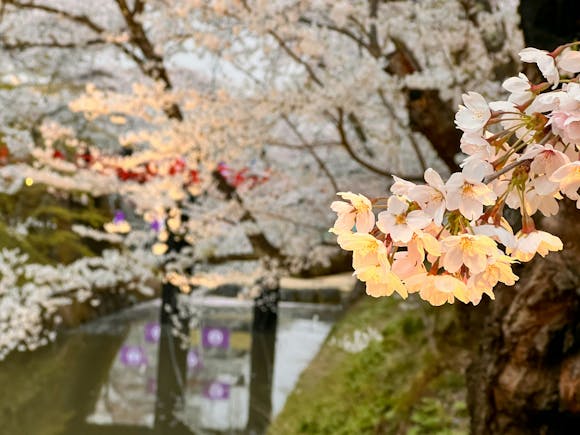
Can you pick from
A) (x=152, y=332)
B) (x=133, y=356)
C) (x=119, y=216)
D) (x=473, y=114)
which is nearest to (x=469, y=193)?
(x=473, y=114)

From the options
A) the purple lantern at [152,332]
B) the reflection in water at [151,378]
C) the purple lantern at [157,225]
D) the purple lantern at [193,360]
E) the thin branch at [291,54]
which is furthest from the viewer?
the purple lantern at [152,332]

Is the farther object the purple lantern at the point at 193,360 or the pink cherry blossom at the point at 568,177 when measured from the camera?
the purple lantern at the point at 193,360

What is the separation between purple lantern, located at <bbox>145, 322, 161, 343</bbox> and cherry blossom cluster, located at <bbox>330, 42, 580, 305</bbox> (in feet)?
34.3

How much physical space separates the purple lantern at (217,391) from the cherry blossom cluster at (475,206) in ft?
24.8

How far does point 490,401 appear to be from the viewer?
2.63 meters

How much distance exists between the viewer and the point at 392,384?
18.2ft

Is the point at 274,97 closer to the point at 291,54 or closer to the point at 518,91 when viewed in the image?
the point at 291,54

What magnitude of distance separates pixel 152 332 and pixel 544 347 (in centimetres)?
995

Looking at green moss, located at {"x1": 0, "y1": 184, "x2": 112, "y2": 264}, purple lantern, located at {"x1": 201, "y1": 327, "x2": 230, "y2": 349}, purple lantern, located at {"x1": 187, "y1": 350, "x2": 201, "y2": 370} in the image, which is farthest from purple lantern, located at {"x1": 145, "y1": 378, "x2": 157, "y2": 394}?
green moss, located at {"x1": 0, "y1": 184, "x2": 112, "y2": 264}

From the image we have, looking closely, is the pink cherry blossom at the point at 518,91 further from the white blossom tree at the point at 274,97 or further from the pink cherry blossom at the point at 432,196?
the white blossom tree at the point at 274,97

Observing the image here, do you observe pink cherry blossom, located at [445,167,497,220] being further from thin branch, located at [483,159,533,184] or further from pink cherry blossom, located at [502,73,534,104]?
pink cherry blossom, located at [502,73,534,104]

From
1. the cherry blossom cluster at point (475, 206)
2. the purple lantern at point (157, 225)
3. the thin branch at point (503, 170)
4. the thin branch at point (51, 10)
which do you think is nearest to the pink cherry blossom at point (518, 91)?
the cherry blossom cluster at point (475, 206)

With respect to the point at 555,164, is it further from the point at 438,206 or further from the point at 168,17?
the point at 168,17

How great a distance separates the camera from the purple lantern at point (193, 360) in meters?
9.24
